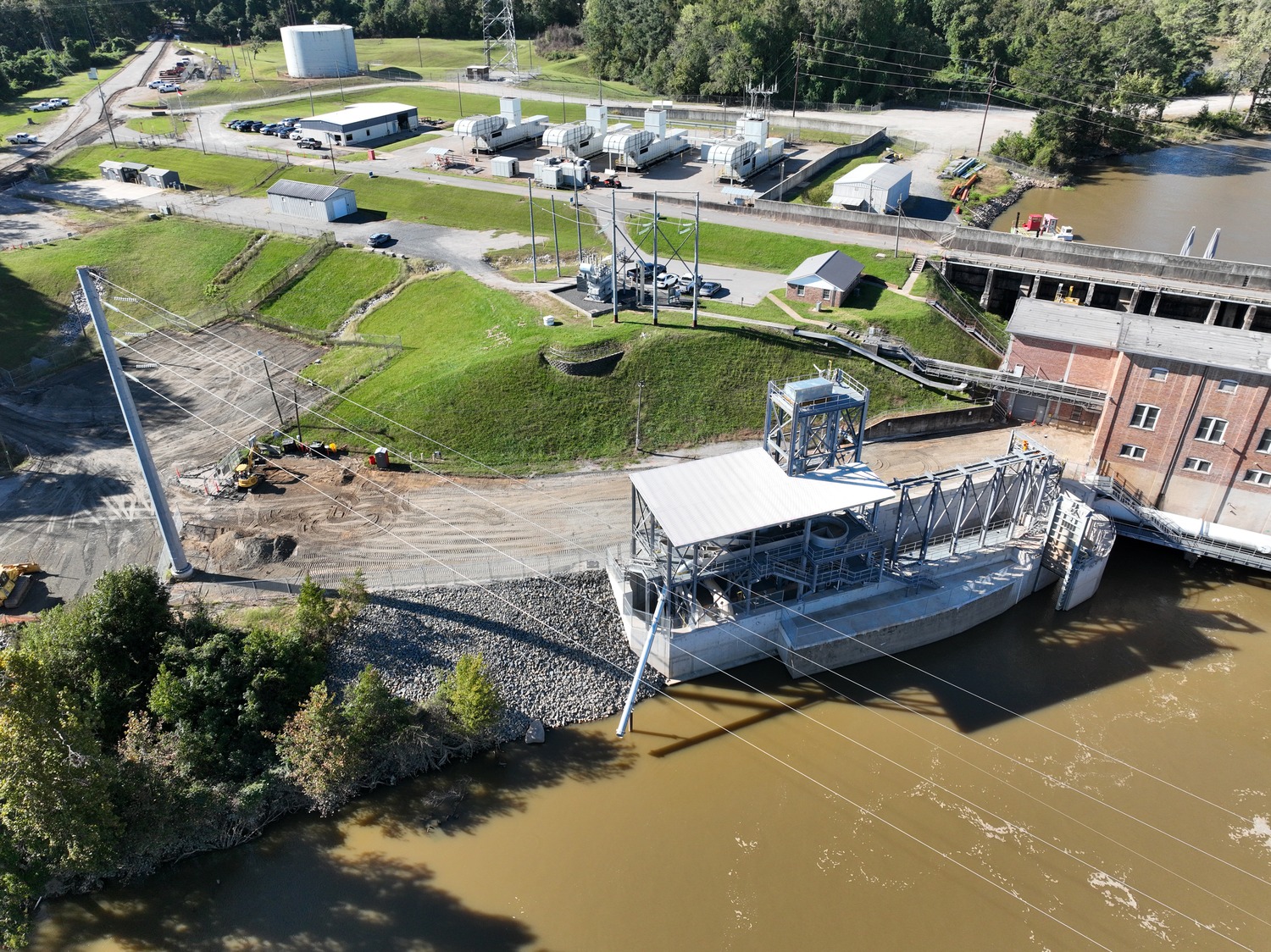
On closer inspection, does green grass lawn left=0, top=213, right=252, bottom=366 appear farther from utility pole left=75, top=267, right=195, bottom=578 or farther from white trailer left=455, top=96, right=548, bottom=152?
utility pole left=75, top=267, right=195, bottom=578

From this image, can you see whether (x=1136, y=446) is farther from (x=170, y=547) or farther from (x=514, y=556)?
(x=170, y=547)

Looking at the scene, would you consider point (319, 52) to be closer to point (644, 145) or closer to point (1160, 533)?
point (644, 145)

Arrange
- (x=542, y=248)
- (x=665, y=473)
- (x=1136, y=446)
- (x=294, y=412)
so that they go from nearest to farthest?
(x=665, y=473) < (x=1136, y=446) < (x=294, y=412) < (x=542, y=248)

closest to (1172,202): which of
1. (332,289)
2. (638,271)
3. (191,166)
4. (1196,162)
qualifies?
(1196,162)

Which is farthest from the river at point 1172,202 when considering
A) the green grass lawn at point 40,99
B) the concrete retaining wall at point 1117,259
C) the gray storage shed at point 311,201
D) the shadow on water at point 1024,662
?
the green grass lawn at point 40,99

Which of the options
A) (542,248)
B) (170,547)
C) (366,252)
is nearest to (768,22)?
(542,248)

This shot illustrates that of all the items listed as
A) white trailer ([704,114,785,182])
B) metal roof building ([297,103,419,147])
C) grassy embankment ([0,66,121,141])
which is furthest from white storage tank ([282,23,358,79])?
white trailer ([704,114,785,182])
